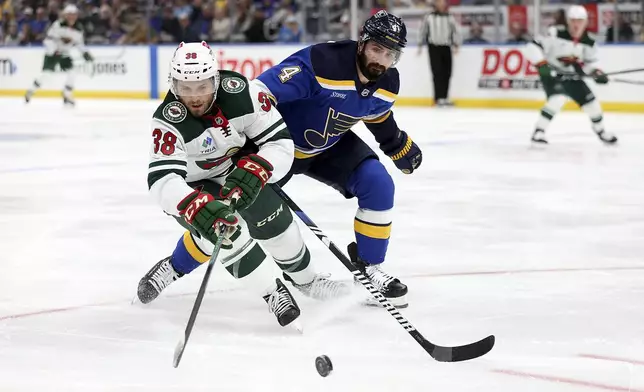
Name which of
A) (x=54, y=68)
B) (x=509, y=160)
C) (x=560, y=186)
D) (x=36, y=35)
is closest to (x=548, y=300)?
(x=560, y=186)

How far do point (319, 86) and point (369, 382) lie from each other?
1290 mm

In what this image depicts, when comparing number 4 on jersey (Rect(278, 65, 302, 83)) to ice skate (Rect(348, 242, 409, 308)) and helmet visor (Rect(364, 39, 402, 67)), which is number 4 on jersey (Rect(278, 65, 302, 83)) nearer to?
helmet visor (Rect(364, 39, 402, 67))

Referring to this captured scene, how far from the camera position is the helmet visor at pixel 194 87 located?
2975mm

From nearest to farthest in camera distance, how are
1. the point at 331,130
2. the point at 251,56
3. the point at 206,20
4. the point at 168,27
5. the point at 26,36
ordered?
the point at 331,130
the point at 251,56
the point at 206,20
the point at 168,27
the point at 26,36

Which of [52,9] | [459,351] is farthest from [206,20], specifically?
[459,351]

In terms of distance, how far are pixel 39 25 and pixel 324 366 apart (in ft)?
47.1

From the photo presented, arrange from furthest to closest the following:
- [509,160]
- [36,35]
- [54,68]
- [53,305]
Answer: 1. [36,35]
2. [54,68]
3. [509,160]
4. [53,305]

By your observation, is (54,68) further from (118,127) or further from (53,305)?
(53,305)

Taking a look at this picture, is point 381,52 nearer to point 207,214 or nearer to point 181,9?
point 207,214

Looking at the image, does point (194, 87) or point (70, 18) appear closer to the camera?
point (194, 87)

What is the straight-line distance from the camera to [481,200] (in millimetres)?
5906

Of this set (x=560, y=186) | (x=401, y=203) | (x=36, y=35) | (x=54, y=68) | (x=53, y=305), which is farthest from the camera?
(x=36, y=35)

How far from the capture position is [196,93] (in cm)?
298

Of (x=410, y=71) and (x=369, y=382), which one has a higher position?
(x=369, y=382)
